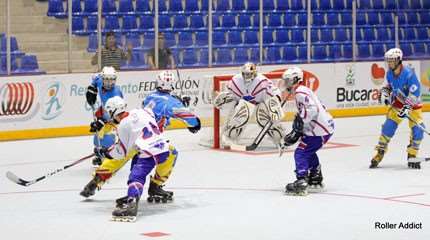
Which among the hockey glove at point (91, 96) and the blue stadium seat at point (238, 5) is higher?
the blue stadium seat at point (238, 5)

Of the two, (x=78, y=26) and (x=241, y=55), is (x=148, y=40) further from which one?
(x=241, y=55)

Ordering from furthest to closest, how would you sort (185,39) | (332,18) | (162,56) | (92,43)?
1. (332,18)
2. (185,39)
3. (162,56)
4. (92,43)

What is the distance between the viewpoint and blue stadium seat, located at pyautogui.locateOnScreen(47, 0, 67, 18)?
1723 cm

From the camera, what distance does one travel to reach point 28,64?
631 inches

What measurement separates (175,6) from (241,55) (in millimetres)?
1377

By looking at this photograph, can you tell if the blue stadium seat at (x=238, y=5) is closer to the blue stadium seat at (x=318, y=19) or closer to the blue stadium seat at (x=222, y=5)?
the blue stadium seat at (x=222, y=5)

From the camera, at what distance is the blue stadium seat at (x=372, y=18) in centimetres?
2061

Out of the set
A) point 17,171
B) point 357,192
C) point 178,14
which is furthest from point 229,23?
point 357,192

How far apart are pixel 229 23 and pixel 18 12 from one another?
376 centimetres

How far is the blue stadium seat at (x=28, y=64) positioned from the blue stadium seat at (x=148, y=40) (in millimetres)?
2056

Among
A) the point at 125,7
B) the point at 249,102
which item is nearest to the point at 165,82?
the point at 249,102

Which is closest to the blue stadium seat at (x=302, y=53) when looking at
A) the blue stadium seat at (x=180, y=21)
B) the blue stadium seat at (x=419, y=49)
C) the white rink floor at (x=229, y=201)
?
the blue stadium seat at (x=180, y=21)

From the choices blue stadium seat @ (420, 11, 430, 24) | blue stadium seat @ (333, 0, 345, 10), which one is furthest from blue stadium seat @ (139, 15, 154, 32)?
blue stadium seat @ (420, 11, 430, 24)

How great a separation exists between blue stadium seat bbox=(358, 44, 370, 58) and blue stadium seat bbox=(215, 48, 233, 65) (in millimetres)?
2851
